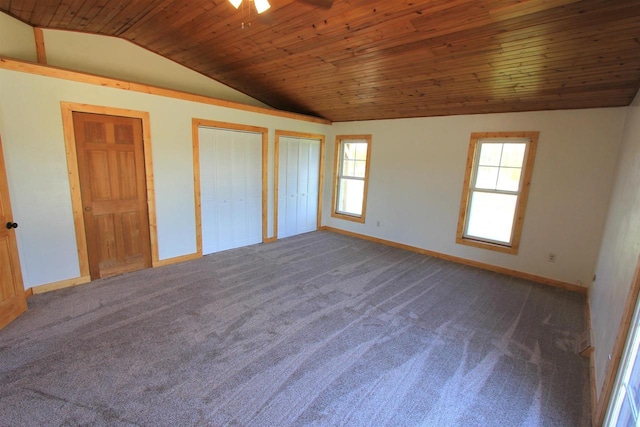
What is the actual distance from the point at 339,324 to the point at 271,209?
304 cm

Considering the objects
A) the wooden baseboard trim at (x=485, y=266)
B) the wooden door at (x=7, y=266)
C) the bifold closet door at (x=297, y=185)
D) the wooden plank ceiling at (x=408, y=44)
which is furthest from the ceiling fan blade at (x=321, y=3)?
the wooden baseboard trim at (x=485, y=266)

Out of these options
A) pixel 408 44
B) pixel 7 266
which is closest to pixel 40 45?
pixel 7 266

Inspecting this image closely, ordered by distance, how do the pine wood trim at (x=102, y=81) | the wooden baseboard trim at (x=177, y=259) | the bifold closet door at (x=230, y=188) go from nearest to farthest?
the pine wood trim at (x=102, y=81)
the wooden baseboard trim at (x=177, y=259)
the bifold closet door at (x=230, y=188)

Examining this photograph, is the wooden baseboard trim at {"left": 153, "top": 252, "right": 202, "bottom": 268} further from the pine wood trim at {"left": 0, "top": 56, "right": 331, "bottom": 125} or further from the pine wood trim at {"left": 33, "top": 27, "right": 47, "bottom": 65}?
the pine wood trim at {"left": 33, "top": 27, "right": 47, "bottom": 65}

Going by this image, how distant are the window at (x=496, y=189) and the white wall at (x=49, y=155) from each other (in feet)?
14.4

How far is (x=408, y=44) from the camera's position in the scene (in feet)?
9.52

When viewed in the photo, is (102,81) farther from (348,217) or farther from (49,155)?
(348,217)

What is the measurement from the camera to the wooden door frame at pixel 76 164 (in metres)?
3.08

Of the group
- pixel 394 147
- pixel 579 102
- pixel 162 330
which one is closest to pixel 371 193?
pixel 394 147

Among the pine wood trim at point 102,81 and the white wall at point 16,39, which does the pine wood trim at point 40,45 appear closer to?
the white wall at point 16,39

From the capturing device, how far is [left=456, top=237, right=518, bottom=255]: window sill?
13.6ft

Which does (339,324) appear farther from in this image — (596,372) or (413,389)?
(596,372)

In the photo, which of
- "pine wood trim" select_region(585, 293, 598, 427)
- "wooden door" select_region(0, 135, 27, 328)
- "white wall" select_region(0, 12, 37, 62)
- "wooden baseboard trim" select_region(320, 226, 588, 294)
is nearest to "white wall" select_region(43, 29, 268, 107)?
"white wall" select_region(0, 12, 37, 62)

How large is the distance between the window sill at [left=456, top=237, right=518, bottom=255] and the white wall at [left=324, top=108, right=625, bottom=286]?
6 cm
